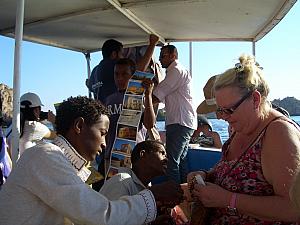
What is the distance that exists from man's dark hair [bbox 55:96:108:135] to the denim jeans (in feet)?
8.04

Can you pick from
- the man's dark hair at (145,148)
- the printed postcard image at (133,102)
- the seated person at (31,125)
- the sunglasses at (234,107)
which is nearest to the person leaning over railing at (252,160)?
the sunglasses at (234,107)

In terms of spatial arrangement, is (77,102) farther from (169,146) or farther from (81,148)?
(169,146)

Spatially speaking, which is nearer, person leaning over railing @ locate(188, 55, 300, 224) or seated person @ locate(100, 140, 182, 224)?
person leaning over railing @ locate(188, 55, 300, 224)

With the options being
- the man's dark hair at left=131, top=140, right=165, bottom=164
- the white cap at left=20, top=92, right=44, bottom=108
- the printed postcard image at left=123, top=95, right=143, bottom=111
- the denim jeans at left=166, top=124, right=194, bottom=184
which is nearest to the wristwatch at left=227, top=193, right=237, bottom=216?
the man's dark hair at left=131, top=140, right=165, bottom=164

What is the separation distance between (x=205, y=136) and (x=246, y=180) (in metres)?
5.29

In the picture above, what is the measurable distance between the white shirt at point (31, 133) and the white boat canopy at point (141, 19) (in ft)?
4.09

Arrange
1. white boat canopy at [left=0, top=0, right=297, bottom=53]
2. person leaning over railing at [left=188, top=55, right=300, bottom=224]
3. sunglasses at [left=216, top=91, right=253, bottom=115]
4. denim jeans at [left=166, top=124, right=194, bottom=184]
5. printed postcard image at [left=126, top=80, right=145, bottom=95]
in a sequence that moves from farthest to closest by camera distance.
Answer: denim jeans at [left=166, top=124, right=194, bottom=184]
white boat canopy at [left=0, top=0, right=297, bottom=53]
printed postcard image at [left=126, top=80, right=145, bottom=95]
sunglasses at [left=216, top=91, right=253, bottom=115]
person leaning over railing at [left=188, top=55, right=300, bottom=224]

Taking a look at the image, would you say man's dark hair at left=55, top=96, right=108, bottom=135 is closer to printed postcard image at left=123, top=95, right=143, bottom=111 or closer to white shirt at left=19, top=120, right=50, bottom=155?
printed postcard image at left=123, top=95, right=143, bottom=111

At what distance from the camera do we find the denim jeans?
4484 mm

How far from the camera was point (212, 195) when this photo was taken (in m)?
2.20

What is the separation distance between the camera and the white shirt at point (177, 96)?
4.64 m

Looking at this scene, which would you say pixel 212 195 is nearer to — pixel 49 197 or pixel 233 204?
pixel 233 204

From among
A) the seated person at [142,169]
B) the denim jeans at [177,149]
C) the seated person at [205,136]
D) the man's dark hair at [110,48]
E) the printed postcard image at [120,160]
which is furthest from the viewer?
the seated person at [205,136]

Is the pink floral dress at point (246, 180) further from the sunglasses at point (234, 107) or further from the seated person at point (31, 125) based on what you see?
the seated person at point (31, 125)
